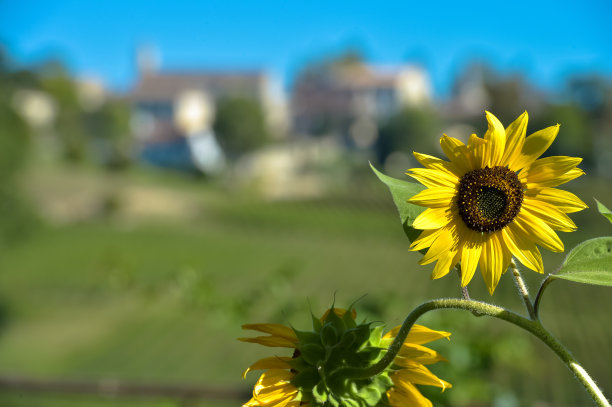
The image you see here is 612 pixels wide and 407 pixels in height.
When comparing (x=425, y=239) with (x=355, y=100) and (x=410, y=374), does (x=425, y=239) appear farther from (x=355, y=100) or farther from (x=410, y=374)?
(x=355, y=100)

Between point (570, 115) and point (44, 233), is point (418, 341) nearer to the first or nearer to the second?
point (44, 233)

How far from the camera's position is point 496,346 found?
1868mm

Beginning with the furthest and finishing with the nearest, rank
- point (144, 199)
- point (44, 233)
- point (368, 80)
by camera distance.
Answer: point (368, 80)
point (144, 199)
point (44, 233)

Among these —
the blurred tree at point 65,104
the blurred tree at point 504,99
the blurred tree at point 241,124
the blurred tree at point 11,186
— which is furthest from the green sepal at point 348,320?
the blurred tree at point 241,124

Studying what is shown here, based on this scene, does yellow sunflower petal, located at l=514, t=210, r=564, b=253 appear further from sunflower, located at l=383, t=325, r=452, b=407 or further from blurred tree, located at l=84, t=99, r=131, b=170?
blurred tree, located at l=84, t=99, r=131, b=170

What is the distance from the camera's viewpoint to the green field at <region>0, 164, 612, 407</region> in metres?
1.96

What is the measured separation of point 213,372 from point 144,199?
14754 millimetres

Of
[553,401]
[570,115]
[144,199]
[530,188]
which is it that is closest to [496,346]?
[530,188]

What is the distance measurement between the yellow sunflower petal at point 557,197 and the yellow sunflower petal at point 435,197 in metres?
0.04

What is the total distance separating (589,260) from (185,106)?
37629 mm

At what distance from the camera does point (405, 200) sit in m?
0.30

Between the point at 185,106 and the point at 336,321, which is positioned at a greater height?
the point at 185,106

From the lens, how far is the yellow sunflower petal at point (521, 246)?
31 cm

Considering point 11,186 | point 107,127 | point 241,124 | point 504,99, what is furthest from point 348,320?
point 107,127
